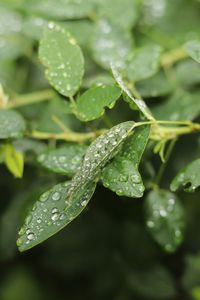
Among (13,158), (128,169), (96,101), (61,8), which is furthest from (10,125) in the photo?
(61,8)

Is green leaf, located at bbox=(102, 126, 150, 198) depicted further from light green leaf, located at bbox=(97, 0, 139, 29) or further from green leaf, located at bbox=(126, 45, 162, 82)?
light green leaf, located at bbox=(97, 0, 139, 29)

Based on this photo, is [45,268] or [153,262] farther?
[45,268]

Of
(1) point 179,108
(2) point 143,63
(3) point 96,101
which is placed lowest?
(1) point 179,108

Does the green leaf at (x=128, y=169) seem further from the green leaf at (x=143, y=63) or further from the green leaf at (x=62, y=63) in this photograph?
the green leaf at (x=143, y=63)

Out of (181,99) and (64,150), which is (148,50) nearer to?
(181,99)

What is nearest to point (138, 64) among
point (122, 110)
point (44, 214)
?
point (122, 110)

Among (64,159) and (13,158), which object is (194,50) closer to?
(64,159)
